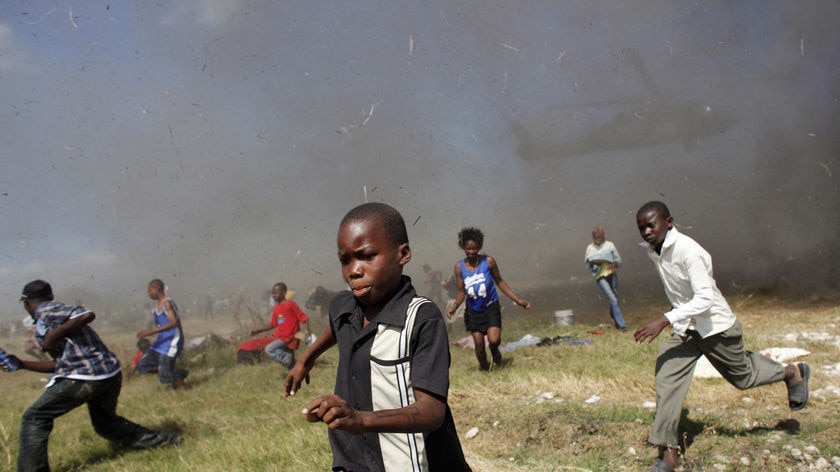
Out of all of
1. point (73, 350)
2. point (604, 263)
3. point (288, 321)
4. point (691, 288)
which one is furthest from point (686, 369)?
point (604, 263)

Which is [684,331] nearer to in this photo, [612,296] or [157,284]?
[612,296]

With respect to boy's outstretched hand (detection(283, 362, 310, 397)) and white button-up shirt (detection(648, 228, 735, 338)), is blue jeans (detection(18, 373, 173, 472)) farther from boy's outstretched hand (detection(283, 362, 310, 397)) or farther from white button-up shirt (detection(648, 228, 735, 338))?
white button-up shirt (detection(648, 228, 735, 338))

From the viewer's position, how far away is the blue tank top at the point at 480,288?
6.05 meters

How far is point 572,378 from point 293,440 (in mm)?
2350

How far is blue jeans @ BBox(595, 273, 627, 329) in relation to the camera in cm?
862

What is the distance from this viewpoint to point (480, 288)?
6043 millimetres

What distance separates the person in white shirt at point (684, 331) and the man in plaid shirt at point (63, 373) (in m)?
3.66

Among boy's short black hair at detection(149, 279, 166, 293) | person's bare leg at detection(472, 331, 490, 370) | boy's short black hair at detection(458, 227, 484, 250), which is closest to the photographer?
person's bare leg at detection(472, 331, 490, 370)

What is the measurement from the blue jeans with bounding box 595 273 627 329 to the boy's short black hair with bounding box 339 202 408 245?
7.12 m

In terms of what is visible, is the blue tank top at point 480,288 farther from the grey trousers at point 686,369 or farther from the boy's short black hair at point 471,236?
the grey trousers at point 686,369

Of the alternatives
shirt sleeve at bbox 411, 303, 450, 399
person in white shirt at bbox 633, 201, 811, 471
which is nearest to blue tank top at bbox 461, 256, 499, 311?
person in white shirt at bbox 633, 201, 811, 471

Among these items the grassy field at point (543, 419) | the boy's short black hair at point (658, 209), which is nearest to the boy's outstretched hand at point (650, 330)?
the boy's short black hair at point (658, 209)

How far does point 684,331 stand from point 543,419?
116 centimetres

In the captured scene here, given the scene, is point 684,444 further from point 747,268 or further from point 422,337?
point 747,268
